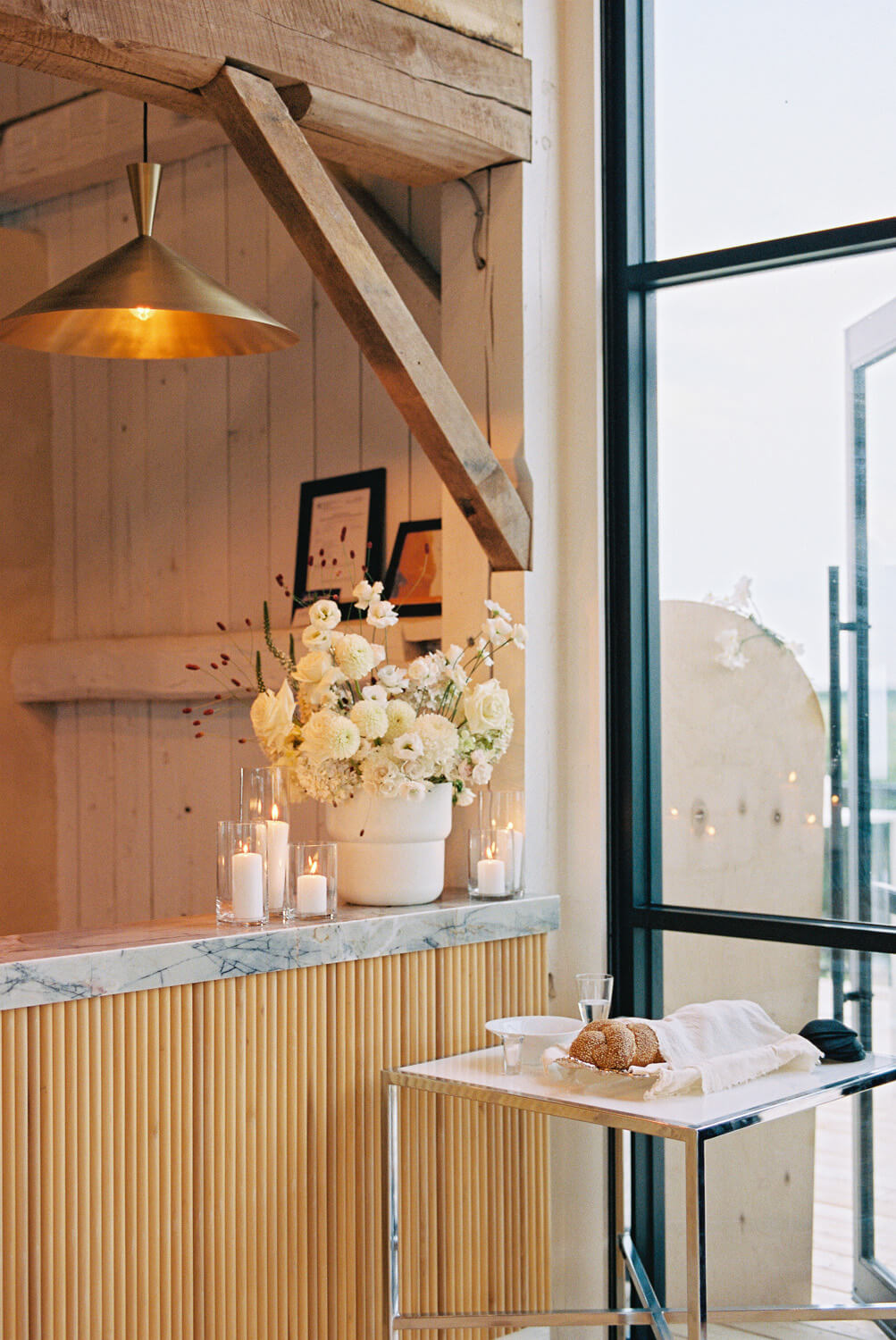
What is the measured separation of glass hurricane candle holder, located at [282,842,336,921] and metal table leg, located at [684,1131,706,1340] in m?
0.69

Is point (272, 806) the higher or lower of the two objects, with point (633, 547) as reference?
lower

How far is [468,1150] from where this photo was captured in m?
2.50

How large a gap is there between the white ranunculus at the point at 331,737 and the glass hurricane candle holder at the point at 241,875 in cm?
16

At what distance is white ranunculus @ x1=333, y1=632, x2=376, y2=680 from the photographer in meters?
2.37

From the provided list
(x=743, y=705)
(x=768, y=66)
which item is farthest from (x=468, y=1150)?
(x=768, y=66)

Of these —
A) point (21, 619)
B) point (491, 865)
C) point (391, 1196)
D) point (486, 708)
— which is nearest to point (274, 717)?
point (486, 708)

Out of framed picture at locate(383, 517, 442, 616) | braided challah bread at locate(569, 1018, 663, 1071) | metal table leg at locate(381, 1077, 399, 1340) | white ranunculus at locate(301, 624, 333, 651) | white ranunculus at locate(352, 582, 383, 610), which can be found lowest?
metal table leg at locate(381, 1077, 399, 1340)

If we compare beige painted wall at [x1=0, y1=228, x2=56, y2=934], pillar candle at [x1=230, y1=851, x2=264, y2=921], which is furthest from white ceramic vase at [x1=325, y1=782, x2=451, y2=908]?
beige painted wall at [x1=0, y1=228, x2=56, y2=934]

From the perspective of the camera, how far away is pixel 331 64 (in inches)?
90.4

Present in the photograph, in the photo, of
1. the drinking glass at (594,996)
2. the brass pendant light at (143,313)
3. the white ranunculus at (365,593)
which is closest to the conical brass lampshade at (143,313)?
the brass pendant light at (143,313)

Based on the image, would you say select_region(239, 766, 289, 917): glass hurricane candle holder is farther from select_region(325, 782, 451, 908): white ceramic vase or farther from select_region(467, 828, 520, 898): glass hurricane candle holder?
select_region(467, 828, 520, 898): glass hurricane candle holder

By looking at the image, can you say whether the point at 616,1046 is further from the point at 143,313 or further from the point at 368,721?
the point at 143,313

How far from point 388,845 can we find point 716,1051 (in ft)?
2.09

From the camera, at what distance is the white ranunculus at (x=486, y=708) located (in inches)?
96.3
